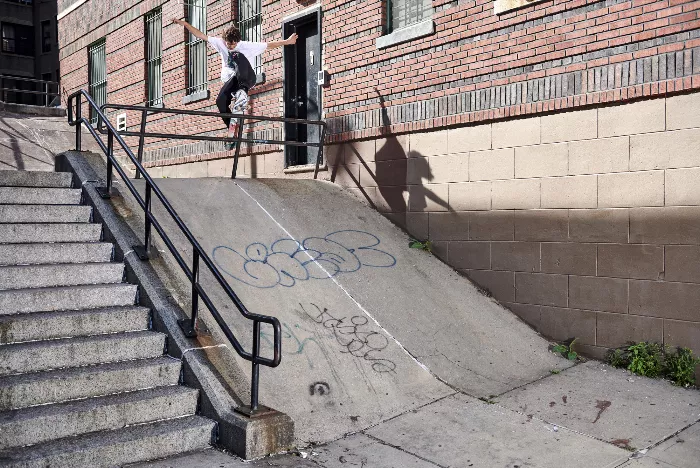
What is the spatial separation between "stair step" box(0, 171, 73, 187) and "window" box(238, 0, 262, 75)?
190 inches

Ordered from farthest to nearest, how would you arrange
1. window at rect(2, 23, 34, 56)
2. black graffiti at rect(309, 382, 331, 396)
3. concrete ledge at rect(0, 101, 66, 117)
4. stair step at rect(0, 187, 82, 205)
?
window at rect(2, 23, 34, 56)
concrete ledge at rect(0, 101, 66, 117)
stair step at rect(0, 187, 82, 205)
black graffiti at rect(309, 382, 331, 396)

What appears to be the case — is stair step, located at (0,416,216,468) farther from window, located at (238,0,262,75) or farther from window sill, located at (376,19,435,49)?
window, located at (238,0,262,75)

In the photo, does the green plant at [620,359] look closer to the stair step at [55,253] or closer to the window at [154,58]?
the stair step at [55,253]

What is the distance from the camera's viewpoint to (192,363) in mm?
5148

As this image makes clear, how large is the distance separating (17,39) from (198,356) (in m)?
36.4

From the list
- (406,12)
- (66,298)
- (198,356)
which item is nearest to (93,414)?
(198,356)

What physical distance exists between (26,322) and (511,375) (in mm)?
4102

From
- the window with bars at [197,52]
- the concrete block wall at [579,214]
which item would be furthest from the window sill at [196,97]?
the concrete block wall at [579,214]

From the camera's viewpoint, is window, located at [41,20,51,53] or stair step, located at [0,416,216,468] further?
window, located at [41,20,51,53]

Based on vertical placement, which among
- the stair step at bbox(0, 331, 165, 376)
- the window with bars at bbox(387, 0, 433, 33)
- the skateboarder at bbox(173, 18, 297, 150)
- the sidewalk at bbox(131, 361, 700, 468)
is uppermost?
the window with bars at bbox(387, 0, 433, 33)

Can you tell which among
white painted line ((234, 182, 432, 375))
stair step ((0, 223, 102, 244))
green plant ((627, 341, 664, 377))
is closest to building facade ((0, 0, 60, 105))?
white painted line ((234, 182, 432, 375))

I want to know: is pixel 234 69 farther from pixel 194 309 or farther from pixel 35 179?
pixel 194 309

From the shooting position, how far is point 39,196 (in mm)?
6824

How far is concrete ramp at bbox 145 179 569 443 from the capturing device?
5527mm
